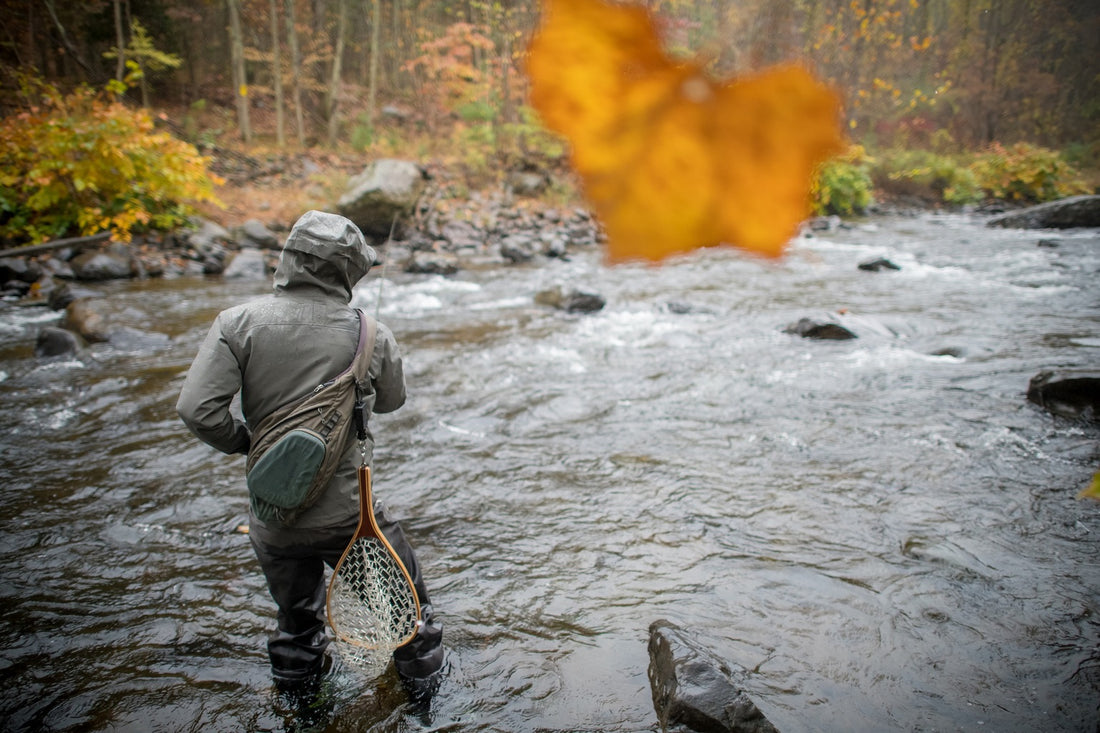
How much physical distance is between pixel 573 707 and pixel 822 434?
3742mm

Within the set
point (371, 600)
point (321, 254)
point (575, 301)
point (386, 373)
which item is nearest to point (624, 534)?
point (371, 600)

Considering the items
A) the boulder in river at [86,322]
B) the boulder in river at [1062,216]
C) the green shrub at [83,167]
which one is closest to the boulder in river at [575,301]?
the boulder in river at [86,322]

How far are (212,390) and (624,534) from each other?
2738mm

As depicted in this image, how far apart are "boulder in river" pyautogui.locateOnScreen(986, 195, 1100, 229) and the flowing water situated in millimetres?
5324

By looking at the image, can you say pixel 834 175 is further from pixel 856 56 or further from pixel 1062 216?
pixel 1062 216

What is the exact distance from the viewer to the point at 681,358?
25.1 ft

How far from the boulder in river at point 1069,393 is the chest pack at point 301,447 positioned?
606 cm

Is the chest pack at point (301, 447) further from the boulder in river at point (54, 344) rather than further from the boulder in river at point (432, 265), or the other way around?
the boulder in river at point (432, 265)

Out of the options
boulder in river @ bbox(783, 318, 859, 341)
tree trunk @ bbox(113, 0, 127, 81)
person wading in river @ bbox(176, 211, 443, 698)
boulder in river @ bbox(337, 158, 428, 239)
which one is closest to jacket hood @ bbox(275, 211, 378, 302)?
person wading in river @ bbox(176, 211, 443, 698)

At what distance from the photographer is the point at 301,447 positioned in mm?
2076

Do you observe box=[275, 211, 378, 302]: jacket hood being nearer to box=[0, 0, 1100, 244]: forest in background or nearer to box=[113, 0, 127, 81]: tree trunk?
box=[0, 0, 1100, 244]: forest in background

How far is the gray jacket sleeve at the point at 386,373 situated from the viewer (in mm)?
2434

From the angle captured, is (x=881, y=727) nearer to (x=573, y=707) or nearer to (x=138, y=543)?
(x=573, y=707)

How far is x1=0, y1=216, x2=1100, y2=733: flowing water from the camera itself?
2635mm
